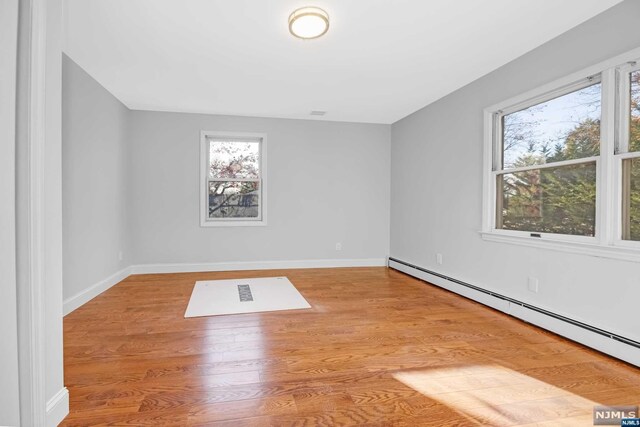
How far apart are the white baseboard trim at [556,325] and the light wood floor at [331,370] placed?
0.07m

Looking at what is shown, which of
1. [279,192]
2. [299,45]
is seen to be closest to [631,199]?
[299,45]

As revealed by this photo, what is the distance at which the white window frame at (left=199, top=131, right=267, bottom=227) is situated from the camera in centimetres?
498

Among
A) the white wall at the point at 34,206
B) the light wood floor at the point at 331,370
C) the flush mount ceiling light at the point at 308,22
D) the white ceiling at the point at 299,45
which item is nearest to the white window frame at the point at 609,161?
the white ceiling at the point at 299,45

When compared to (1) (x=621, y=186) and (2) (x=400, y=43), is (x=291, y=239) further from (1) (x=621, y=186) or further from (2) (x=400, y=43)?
(1) (x=621, y=186)

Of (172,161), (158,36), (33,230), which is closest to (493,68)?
(158,36)

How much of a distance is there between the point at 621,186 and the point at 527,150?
950 millimetres

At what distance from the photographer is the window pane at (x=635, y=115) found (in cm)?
215

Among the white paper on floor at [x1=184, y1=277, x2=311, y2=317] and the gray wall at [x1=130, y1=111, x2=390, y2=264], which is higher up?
the gray wall at [x1=130, y1=111, x2=390, y2=264]

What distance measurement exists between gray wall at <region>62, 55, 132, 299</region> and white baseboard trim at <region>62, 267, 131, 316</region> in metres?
0.05

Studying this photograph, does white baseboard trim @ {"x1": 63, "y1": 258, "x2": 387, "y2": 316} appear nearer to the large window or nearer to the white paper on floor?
the white paper on floor

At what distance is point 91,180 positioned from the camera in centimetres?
351

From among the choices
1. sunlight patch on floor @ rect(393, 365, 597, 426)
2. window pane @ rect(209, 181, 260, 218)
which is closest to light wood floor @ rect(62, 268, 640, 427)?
sunlight patch on floor @ rect(393, 365, 597, 426)

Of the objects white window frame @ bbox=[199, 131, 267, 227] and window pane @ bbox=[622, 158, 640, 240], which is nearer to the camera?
window pane @ bbox=[622, 158, 640, 240]

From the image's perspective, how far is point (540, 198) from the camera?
9.61 ft
